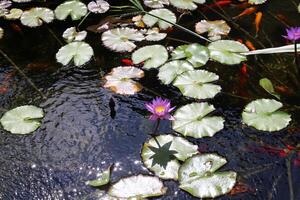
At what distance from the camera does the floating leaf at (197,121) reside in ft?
6.73

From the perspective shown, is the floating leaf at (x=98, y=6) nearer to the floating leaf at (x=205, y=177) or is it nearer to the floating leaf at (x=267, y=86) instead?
the floating leaf at (x=267, y=86)

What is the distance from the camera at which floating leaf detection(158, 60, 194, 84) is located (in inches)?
92.8

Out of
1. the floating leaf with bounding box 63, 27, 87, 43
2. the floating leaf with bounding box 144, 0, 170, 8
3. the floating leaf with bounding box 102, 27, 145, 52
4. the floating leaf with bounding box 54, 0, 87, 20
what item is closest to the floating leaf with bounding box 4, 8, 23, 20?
the floating leaf with bounding box 54, 0, 87, 20

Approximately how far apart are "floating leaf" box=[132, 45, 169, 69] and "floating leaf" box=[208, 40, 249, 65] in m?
0.27

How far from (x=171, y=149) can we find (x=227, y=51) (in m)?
0.79

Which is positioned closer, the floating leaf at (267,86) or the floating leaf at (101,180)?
the floating leaf at (101,180)

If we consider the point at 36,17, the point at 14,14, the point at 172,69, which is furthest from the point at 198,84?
the point at 14,14

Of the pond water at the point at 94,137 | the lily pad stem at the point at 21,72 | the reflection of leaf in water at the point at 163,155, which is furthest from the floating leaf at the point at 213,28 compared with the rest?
the lily pad stem at the point at 21,72

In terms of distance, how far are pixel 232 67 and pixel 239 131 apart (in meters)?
0.49

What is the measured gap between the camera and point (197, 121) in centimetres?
209

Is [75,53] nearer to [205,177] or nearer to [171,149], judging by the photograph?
[171,149]

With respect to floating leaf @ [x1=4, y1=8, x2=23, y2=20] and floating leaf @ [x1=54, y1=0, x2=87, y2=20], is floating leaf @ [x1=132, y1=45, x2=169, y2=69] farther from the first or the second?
floating leaf @ [x1=4, y1=8, x2=23, y2=20]

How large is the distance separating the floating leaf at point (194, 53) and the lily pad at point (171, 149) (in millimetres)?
570

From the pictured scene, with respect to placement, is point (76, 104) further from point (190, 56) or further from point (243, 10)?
point (243, 10)
